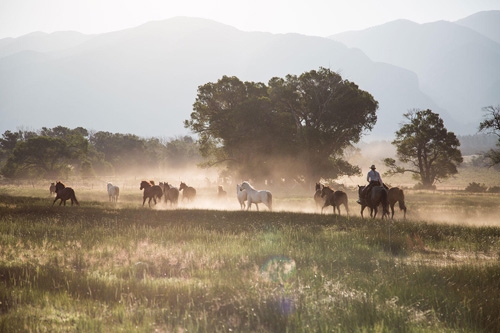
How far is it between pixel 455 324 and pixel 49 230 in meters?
15.1

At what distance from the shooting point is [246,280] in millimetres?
9031

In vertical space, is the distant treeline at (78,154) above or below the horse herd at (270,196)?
above

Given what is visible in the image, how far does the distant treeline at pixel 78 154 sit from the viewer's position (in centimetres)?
7688

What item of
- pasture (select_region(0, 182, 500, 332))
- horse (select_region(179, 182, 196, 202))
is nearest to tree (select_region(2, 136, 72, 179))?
horse (select_region(179, 182, 196, 202))

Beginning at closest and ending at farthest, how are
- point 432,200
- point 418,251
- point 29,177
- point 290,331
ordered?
point 290,331 → point 418,251 → point 432,200 → point 29,177

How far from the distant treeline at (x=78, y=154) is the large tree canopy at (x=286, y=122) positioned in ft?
116

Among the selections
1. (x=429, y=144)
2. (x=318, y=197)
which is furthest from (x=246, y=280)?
(x=429, y=144)

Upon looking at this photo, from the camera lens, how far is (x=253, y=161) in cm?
6019

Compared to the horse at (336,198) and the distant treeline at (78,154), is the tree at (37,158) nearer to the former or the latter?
the distant treeline at (78,154)

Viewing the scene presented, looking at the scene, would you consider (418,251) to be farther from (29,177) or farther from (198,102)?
(29,177)

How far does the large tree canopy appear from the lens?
57.5m

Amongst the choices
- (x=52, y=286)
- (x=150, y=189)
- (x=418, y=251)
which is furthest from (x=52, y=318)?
(x=150, y=189)

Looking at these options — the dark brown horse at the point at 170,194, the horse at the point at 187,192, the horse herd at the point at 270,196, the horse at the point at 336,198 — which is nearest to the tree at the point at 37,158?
the horse herd at the point at 270,196

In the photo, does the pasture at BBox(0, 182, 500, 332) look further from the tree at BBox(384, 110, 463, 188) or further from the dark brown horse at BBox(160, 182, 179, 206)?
the tree at BBox(384, 110, 463, 188)
